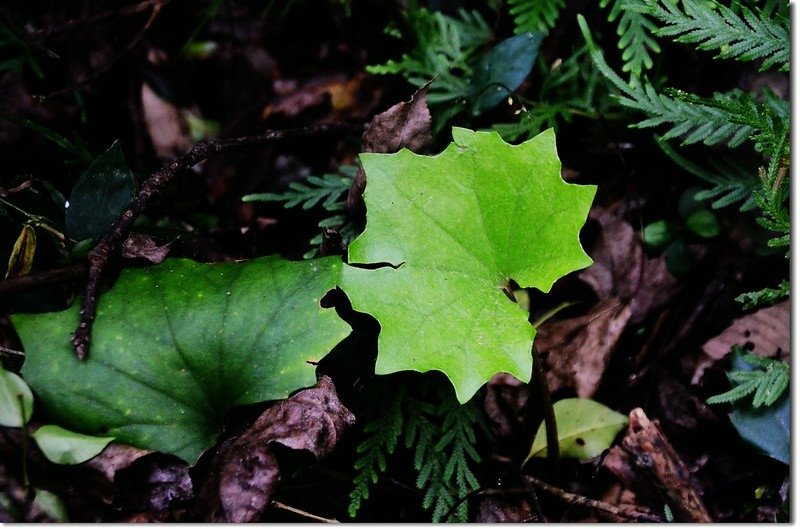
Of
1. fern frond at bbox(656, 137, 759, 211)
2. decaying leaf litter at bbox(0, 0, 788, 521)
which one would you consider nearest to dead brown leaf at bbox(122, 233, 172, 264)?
decaying leaf litter at bbox(0, 0, 788, 521)

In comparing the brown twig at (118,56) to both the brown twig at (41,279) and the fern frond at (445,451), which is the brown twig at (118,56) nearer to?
the brown twig at (41,279)

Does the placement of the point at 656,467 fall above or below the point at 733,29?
below

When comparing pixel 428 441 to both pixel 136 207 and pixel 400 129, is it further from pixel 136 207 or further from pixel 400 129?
pixel 136 207

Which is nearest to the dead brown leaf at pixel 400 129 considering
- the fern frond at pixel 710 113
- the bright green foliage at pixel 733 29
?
the fern frond at pixel 710 113

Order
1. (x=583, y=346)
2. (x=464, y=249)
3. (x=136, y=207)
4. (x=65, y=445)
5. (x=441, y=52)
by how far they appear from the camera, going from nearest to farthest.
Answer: (x=65, y=445), (x=464, y=249), (x=136, y=207), (x=583, y=346), (x=441, y=52)

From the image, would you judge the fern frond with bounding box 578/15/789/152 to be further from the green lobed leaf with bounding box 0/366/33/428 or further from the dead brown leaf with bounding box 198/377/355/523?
the green lobed leaf with bounding box 0/366/33/428

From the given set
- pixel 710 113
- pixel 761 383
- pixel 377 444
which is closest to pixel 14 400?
pixel 377 444
